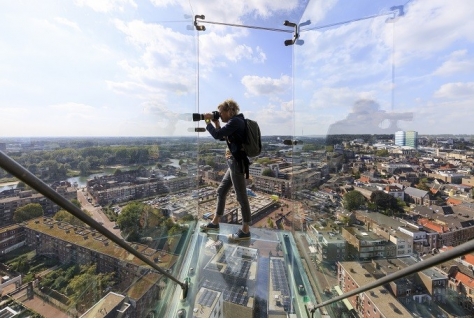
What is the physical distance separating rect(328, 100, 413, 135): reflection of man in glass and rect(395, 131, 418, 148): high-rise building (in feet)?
0.14

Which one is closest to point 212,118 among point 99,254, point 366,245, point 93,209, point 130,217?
point 130,217

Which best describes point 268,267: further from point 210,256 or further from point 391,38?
point 391,38

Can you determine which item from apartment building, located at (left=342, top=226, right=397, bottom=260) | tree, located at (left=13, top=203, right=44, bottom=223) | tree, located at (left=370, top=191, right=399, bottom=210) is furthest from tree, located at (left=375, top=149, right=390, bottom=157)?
tree, located at (left=13, top=203, right=44, bottom=223)

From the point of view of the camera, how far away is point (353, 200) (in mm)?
1816

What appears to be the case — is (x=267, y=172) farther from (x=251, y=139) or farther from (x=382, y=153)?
(x=382, y=153)

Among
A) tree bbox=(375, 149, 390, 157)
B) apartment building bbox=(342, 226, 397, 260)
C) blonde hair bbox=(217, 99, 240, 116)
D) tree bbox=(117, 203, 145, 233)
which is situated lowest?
apartment building bbox=(342, 226, 397, 260)

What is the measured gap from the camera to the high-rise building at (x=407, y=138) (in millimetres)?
1412

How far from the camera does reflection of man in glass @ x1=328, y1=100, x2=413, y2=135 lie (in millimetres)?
1507

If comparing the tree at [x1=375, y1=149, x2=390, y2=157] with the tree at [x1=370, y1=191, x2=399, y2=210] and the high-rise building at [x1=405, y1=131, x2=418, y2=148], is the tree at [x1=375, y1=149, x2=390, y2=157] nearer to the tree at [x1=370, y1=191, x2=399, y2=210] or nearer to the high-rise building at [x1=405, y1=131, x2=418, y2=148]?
the high-rise building at [x1=405, y1=131, x2=418, y2=148]

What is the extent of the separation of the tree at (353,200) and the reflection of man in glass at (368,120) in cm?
51

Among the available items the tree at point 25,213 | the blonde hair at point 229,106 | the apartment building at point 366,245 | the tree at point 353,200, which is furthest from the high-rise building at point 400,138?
the tree at point 25,213

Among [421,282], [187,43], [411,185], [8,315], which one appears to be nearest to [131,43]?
[187,43]

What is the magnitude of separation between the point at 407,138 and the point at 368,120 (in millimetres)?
415

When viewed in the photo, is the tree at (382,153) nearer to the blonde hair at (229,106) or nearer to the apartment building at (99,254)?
the blonde hair at (229,106)
